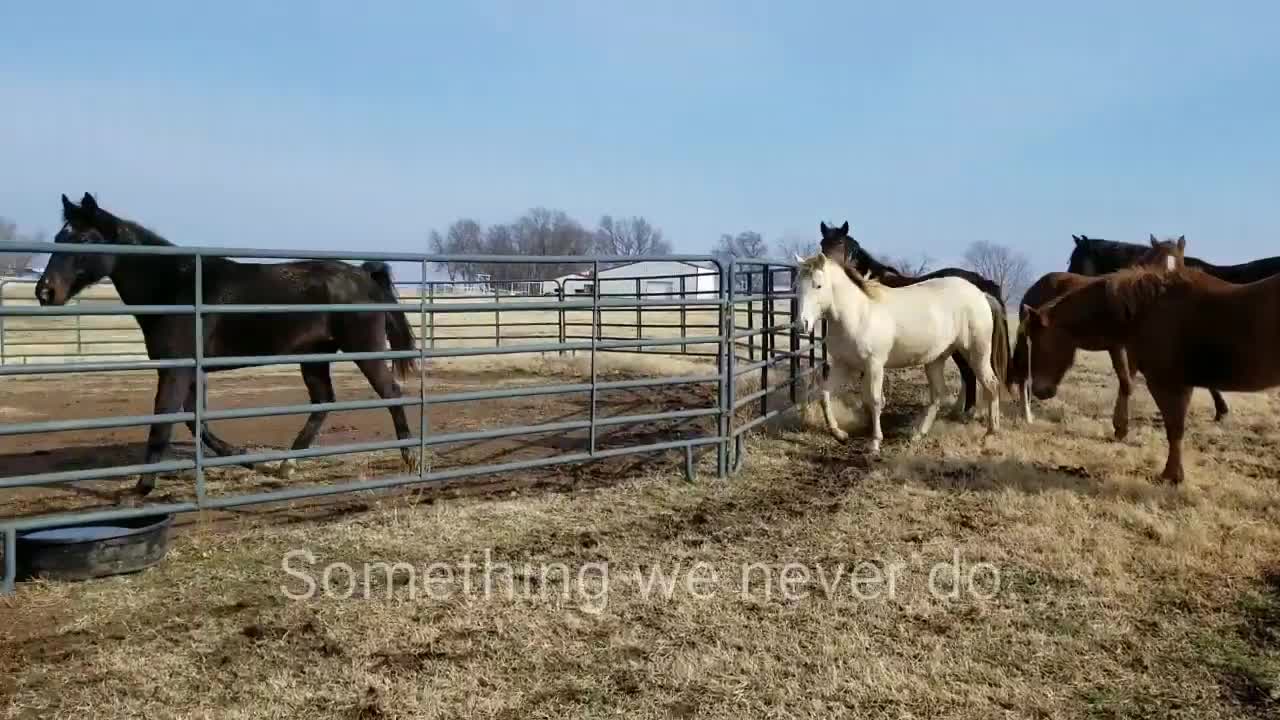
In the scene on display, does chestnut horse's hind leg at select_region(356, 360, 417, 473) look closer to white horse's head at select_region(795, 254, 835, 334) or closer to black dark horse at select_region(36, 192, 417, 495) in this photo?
black dark horse at select_region(36, 192, 417, 495)

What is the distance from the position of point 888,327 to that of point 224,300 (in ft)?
16.8

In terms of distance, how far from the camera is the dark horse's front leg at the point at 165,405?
483 cm

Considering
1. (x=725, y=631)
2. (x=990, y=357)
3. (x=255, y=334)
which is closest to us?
(x=725, y=631)

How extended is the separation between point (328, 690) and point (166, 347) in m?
3.14

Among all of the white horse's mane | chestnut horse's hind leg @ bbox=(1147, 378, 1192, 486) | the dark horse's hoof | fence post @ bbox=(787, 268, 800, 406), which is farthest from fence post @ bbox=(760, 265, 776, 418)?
the dark horse's hoof

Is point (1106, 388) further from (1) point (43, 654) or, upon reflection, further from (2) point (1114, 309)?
(1) point (43, 654)

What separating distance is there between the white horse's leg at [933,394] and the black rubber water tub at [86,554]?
5804 mm

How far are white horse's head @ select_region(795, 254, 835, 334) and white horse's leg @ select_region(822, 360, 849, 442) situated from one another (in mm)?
848

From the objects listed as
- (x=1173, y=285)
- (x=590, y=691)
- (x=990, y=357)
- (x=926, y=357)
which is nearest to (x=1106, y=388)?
(x=990, y=357)

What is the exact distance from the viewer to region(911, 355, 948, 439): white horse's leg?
7.25 m

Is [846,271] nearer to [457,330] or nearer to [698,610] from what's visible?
[698,610]

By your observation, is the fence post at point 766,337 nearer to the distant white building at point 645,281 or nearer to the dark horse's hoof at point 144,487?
the distant white building at point 645,281

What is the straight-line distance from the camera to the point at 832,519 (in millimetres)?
4797

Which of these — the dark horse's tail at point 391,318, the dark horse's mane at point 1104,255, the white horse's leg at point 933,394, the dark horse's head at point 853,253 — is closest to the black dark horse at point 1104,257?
the dark horse's mane at point 1104,255
